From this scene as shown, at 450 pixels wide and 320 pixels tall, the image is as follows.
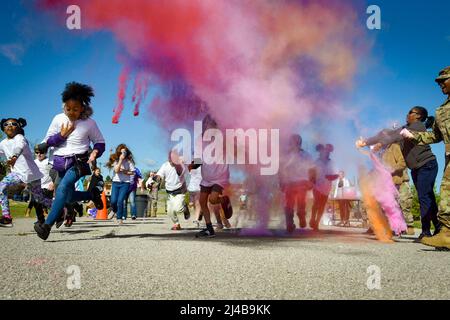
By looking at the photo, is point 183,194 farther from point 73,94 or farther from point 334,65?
point 334,65

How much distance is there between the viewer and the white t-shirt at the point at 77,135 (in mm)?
5883

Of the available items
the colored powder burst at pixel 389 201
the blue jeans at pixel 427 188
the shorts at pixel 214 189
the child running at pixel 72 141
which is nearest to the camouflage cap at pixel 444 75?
the blue jeans at pixel 427 188

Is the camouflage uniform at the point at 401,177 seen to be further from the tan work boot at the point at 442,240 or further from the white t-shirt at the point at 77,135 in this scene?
the white t-shirt at the point at 77,135

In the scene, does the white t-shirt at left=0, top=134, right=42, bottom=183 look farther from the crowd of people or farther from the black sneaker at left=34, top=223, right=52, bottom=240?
the black sneaker at left=34, top=223, right=52, bottom=240

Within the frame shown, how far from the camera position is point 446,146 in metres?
5.09

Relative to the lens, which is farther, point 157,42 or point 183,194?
point 183,194

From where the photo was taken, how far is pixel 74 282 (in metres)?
2.88

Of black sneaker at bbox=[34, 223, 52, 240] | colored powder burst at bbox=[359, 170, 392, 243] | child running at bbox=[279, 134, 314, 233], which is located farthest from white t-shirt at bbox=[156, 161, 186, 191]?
colored powder burst at bbox=[359, 170, 392, 243]

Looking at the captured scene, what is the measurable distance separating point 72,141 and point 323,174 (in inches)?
178

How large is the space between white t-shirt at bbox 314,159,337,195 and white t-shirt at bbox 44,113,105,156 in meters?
3.88

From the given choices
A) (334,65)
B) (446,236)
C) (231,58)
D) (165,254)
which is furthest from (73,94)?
(446,236)

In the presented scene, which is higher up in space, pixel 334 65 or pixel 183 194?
pixel 334 65

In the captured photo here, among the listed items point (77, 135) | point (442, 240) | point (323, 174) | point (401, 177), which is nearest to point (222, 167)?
point (323, 174)

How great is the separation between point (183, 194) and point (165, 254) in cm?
476
